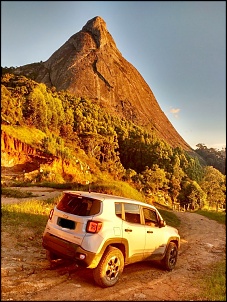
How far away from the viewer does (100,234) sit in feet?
18.4

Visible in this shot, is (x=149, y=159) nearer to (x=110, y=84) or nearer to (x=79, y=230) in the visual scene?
(x=110, y=84)

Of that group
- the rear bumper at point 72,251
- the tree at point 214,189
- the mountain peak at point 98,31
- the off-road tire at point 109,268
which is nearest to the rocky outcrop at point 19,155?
the rear bumper at point 72,251

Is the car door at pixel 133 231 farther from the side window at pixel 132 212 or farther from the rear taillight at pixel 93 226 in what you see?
the rear taillight at pixel 93 226

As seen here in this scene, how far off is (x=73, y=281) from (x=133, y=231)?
161 cm

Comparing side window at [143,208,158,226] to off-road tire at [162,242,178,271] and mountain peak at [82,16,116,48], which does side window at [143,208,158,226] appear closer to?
off-road tire at [162,242,178,271]

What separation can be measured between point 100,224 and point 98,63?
105635 mm

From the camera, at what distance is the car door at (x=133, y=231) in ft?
20.6

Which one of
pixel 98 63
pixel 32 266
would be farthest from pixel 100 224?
pixel 98 63

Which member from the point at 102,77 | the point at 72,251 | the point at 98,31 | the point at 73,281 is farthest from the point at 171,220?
the point at 98,31

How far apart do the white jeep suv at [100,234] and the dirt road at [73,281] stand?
1.18 feet

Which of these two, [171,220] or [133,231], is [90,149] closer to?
[171,220]

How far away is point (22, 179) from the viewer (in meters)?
29.9

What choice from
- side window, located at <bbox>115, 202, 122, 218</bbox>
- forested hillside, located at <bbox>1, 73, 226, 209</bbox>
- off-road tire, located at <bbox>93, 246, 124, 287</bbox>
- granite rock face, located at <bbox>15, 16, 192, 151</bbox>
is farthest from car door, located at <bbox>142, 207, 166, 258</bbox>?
granite rock face, located at <bbox>15, 16, 192, 151</bbox>

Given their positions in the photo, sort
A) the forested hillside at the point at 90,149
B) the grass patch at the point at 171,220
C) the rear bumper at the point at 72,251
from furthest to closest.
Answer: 1. the forested hillside at the point at 90,149
2. the grass patch at the point at 171,220
3. the rear bumper at the point at 72,251
